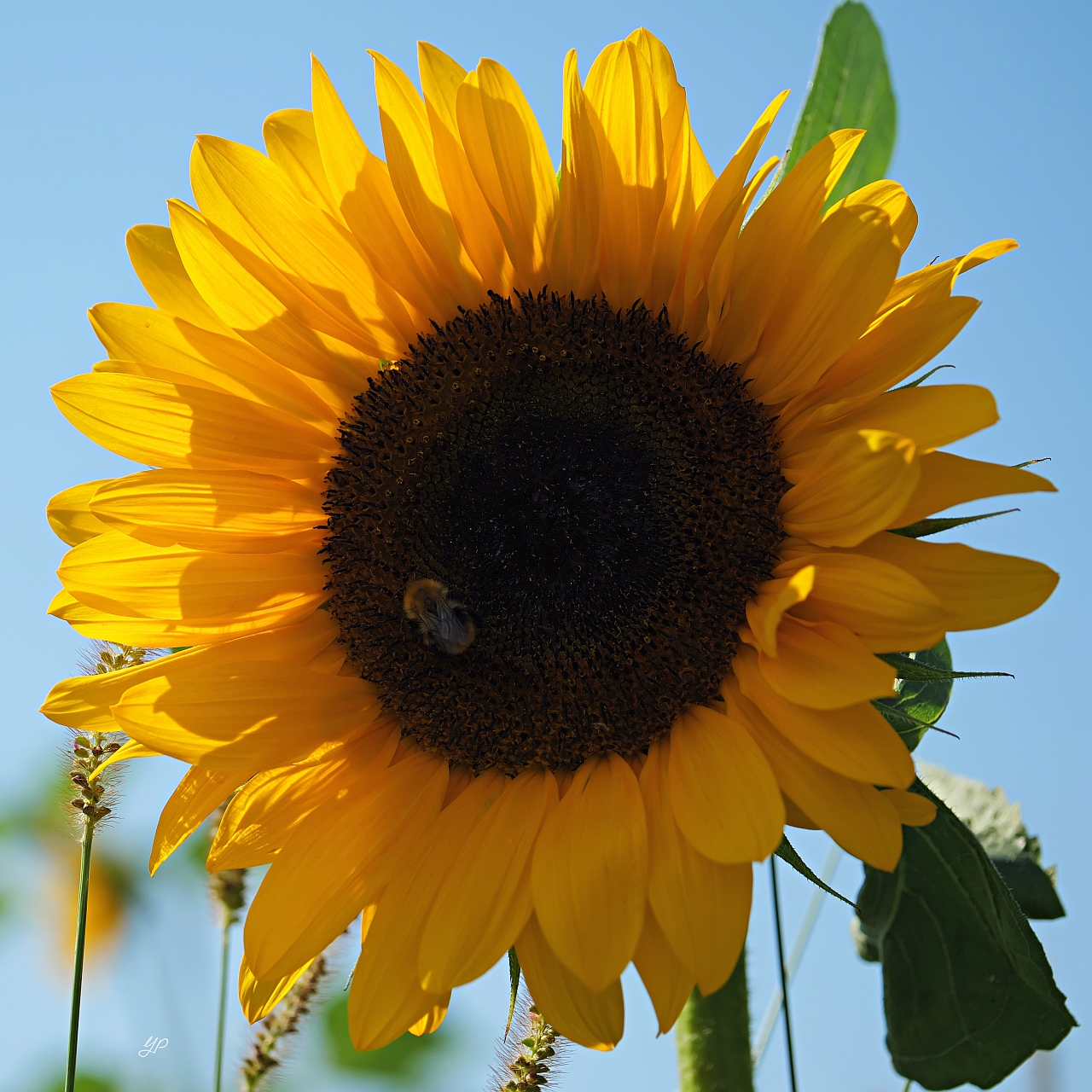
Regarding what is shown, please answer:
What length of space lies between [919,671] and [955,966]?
2.63 ft

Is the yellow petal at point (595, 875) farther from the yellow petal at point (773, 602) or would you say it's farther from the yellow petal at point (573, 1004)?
the yellow petal at point (773, 602)

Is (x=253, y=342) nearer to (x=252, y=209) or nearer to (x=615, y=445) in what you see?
(x=252, y=209)

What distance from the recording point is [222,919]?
247cm

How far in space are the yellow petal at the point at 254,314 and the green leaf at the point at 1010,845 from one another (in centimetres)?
191

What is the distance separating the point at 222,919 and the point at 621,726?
3.27 feet

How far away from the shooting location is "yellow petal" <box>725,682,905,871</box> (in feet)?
5.96

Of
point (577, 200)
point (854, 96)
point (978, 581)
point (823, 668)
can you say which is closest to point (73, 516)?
point (577, 200)

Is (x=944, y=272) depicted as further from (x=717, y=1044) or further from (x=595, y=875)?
(x=717, y=1044)

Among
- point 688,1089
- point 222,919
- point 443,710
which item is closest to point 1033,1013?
point 688,1089

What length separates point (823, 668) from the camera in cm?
195

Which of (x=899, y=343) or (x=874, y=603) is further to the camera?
(x=899, y=343)

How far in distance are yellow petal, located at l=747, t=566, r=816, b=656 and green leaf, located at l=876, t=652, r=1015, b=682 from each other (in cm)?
18

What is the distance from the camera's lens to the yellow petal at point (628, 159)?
2135mm

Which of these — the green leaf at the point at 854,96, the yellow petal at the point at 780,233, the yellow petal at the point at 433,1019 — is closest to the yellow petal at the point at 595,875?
the yellow petal at the point at 433,1019
